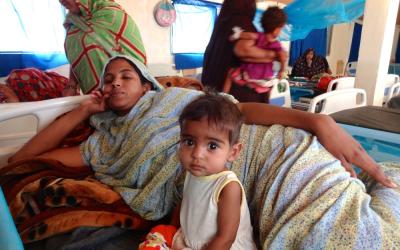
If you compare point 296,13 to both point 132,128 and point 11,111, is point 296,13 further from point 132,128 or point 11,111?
point 11,111

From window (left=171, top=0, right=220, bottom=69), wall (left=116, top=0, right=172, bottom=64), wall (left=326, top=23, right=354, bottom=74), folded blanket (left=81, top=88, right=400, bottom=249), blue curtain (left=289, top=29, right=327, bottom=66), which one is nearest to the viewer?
folded blanket (left=81, top=88, right=400, bottom=249)

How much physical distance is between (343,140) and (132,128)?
2.53ft

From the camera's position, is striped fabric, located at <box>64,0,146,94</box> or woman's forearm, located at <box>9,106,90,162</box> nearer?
woman's forearm, located at <box>9,106,90,162</box>

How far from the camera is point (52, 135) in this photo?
1.31 meters

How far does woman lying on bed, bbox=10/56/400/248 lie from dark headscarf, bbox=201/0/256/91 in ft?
1.38

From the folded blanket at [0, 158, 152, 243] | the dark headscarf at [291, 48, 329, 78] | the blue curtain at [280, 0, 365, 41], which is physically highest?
the blue curtain at [280, 0, 365, 41]

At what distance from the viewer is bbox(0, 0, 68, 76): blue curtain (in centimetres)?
283

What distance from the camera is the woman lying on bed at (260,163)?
794mm

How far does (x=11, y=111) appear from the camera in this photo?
49.7 inches

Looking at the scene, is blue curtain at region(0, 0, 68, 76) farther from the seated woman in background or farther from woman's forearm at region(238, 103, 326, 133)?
the seated woman in background

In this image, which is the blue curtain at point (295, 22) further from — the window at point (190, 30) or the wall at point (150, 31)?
the wall at point (150, 31)

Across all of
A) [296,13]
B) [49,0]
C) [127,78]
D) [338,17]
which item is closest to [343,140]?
[127,78]

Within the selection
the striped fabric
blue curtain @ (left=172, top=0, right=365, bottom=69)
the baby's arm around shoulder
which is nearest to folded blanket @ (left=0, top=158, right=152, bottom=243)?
the baby's arm around shoulder

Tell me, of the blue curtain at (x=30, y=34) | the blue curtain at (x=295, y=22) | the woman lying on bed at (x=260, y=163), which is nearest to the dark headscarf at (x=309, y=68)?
the blue curtain at (x=295, y=22)
